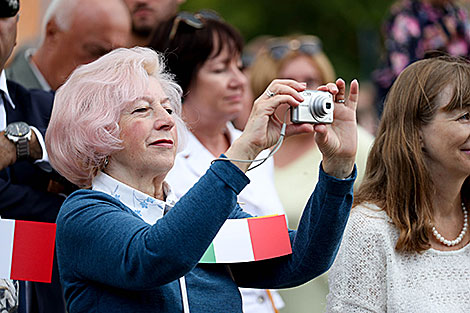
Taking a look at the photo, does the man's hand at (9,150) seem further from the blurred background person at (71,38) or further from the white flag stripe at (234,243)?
the white flag stripe at (234,243)

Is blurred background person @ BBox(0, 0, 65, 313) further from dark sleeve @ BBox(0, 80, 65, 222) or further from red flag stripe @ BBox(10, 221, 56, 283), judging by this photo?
red flag stripe @ BBox(10, 221, 56, 283)

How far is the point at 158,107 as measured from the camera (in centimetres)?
237

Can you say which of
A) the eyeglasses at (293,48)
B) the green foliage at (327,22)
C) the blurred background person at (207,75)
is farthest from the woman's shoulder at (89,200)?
the green foliage at (327,22)

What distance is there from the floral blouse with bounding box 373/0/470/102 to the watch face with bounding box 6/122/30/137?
3405 millimetres

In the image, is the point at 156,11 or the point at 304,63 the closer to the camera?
the point at 156,11

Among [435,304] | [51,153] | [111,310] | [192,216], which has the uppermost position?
[192,216]

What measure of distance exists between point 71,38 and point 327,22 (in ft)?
30.6

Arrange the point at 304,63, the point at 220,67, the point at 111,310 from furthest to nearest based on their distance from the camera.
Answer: the point at 304,63, the point at 220,67, the point at 111,310

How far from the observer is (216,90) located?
3.68 m

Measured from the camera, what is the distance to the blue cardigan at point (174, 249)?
Answer: 1.98 m

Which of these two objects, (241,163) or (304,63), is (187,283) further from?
(304,63)

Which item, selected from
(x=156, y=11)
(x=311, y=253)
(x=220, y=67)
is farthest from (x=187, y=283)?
(x=156, y=11)

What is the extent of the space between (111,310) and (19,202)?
3.32ft

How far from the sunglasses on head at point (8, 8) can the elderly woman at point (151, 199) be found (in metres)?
0.75
